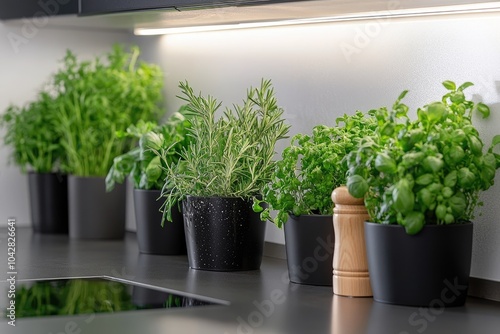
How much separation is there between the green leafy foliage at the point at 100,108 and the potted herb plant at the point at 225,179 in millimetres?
632

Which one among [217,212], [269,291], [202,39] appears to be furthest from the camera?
[202,39]

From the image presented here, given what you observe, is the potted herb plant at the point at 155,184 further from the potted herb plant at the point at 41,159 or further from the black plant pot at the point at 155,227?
the potted herb plant at the point at 41,159

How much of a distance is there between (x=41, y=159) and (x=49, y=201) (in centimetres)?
12

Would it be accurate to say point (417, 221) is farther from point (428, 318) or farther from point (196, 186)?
point (196, 186)

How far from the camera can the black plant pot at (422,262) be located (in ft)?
5.32

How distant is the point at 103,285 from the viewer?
6.03 feet

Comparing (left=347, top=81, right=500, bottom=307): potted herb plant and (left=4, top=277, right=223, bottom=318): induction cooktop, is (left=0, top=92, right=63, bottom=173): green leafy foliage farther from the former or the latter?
(left=347, top=81, right=500, bottom=307): potted herb plant

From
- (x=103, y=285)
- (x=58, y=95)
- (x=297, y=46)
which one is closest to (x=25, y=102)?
(x=58, y=95)

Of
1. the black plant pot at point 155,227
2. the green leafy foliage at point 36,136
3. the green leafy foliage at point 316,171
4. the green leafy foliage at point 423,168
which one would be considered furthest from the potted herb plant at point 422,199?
the green leafy foliage at point 36,136

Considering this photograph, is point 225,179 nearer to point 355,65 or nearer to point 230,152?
point 230,152

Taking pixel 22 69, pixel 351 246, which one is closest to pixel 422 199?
pixel 351 246

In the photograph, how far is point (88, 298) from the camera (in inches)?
65.7

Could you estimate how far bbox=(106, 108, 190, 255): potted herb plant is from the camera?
2.25 meters

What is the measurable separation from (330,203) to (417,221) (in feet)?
0.94
